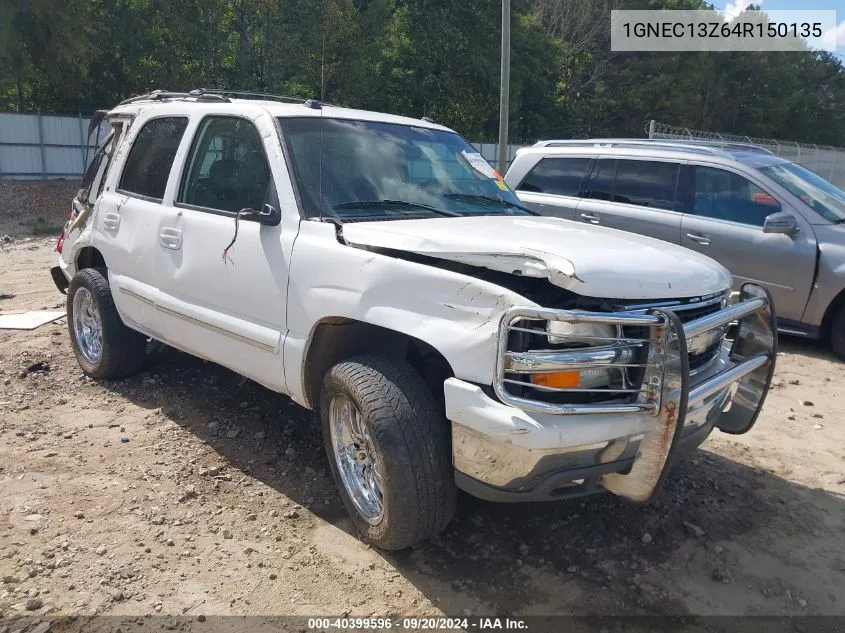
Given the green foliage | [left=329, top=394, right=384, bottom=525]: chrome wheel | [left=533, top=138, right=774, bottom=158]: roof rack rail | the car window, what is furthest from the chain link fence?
[left=329, top=394, right=384, bottom=525]: chrome wheel

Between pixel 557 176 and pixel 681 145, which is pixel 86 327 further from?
pixel 681 145

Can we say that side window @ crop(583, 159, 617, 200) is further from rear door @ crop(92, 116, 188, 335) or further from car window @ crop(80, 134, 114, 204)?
car window @ crop(80, 134, 114, 204)

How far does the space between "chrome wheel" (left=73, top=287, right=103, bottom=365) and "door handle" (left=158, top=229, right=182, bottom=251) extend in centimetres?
120

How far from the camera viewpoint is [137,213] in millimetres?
4641

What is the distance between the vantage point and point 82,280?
5230 millimetres

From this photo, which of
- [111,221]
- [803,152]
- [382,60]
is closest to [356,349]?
[111,221]

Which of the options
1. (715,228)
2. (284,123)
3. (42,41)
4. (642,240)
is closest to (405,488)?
(642,240)

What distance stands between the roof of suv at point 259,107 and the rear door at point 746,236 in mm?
3475

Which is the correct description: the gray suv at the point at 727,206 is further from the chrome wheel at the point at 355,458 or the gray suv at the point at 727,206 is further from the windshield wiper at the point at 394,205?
the chrome wheel at the point at 355,458

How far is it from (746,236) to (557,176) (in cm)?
217

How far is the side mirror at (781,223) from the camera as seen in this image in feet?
20.7

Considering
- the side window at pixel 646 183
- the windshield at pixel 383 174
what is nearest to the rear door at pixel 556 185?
the side window at pixel 646 183

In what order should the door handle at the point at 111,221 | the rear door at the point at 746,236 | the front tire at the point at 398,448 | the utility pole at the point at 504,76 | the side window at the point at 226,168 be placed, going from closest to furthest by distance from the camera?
the front tire at the point at 398,448 → the side window at the point at 226,168 → the door handle at the point at 111,221 → the rear door at the point at 746,236 → the utility pole at the point at 504,76

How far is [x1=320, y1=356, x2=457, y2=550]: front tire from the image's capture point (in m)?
2.89
